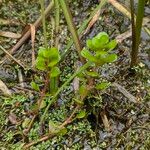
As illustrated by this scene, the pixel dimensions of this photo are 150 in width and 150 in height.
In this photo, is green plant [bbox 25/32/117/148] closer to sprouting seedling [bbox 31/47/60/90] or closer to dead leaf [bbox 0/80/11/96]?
sprouting seedling [bbox 31/47/60/90]

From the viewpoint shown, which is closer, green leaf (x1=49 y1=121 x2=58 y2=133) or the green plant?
the green plant

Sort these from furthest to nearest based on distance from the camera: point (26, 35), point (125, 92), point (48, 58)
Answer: point (26, 35) → point (125, 92) → point (48, 58)

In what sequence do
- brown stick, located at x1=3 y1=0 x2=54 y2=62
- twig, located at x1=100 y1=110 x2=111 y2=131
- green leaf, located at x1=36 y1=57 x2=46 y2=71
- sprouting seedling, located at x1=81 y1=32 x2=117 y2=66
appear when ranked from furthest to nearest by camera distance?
1. brown stick, located at x1=3 y1=0 x2=54 y2=62
2. twig, located at x1=100 y1=110 x2=111 y2=131
3. green leaf, located at x1=36 y1=57 x2=46 y2=71
4. sprouting seedling, located at x1=81 y1=32 x2=117 y2=66

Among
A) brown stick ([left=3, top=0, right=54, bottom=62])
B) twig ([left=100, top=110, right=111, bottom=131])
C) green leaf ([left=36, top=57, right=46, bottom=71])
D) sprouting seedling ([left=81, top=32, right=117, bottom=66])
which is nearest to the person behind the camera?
sprouting seedling ([left=81, top=32, right=117, bottom=66])

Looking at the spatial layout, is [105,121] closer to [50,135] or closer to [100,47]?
[50,135]

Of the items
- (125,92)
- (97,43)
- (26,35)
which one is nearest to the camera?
(97,43)

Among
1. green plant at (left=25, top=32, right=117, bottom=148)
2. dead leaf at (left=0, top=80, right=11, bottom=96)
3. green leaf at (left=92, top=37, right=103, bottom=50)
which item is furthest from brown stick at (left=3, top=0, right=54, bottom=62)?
green leaf at (left=92, top=37, right=103, bottom=50)

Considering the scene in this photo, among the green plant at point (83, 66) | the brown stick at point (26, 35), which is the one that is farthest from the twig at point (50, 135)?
the brown stick at point (26, 35)

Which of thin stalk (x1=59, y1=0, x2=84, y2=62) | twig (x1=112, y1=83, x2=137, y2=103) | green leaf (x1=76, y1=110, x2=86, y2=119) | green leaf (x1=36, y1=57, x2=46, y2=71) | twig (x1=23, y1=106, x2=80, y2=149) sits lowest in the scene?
twig (x1=23, y1=106, x2=80, y2=149)

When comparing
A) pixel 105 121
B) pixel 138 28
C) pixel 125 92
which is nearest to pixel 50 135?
pixel 105 121

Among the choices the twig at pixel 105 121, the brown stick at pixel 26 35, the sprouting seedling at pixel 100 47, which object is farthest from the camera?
the brown stick at pixel 26 35

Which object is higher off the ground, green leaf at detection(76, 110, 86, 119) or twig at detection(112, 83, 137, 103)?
twig at detection(112, 83, 137, 103)

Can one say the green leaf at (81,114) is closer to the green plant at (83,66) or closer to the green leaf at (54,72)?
the green plant at (83,66)
